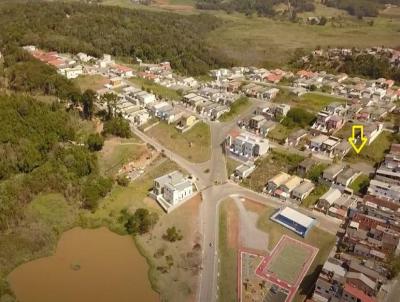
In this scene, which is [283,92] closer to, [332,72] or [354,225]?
[332,72]

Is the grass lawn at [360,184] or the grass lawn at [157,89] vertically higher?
the grass lawn at [360,184]

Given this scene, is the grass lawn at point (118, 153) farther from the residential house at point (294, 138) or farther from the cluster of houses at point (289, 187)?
the residential house at point (294, 138)

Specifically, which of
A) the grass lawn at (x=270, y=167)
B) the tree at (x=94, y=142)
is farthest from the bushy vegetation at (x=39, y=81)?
the grass lawn at (x=270, y=167)

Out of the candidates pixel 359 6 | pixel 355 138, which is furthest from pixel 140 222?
pixel 359 6

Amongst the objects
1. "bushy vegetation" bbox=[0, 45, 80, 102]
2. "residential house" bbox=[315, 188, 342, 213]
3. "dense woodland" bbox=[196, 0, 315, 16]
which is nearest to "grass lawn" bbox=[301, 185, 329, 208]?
"residential house" bbox=[315, 188, 342, 213]

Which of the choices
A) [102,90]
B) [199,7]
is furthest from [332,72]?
[199,7]

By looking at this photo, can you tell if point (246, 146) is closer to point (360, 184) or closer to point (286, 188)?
point (286, 188)
